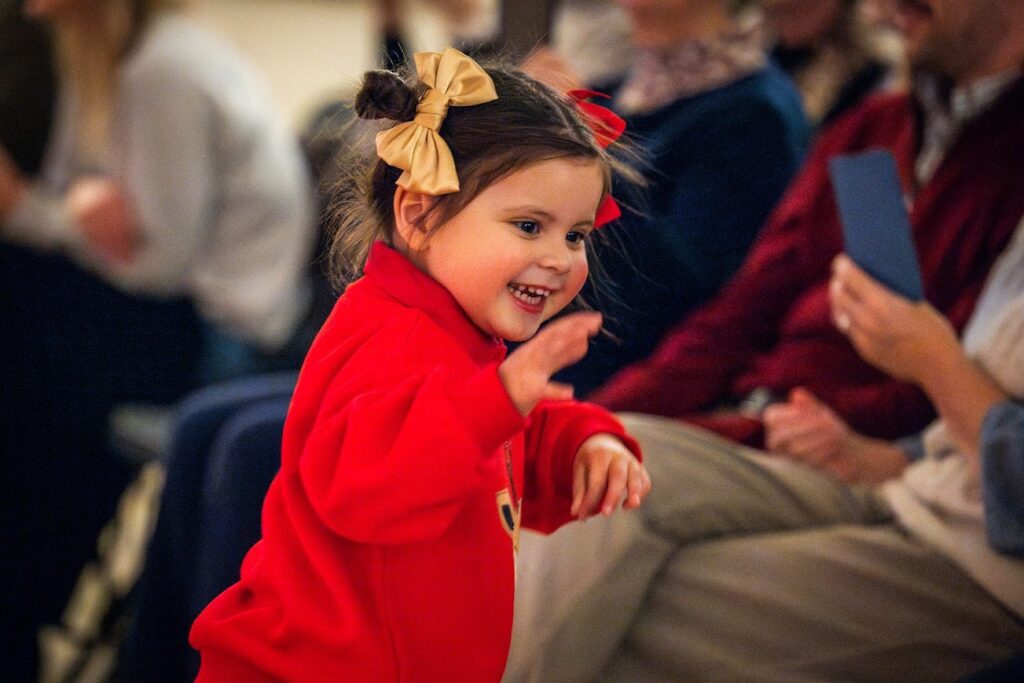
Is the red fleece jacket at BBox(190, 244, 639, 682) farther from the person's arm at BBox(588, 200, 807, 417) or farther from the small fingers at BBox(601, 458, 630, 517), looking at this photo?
the person's arm at BBox(588, 200, 807, 417)

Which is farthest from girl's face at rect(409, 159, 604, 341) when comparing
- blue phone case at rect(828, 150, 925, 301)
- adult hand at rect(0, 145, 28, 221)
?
adult hand at rect(0, 145, 28, 221)

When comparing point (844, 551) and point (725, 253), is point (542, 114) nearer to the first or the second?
point (844, 551)

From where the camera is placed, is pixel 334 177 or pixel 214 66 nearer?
pixel 334 177

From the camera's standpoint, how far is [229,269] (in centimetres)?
172

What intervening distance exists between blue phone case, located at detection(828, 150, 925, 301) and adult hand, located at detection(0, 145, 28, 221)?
1287 millimetres

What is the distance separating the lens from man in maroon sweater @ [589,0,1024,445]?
1.04 metres

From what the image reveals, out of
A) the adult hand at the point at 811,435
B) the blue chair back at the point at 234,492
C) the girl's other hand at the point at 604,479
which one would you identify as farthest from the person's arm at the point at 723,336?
the girl's other hand at the point at 604,479

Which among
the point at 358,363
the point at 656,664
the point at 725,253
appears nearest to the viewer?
the point at 358,363

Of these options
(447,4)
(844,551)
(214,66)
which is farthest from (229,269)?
(844,551)

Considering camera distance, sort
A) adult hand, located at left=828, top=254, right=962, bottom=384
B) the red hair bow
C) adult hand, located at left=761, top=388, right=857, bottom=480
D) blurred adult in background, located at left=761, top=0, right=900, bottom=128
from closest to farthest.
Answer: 1. the red hair bow
2. adult hand, located at left=828, top=254, right=962, bottom=384
3. adult hand, located at left=761, top=388, right=857, bottom=480
4. blurred adult in background, located at left=761, top=0, right=900, bottom=128

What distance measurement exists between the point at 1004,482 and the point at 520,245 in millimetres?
462

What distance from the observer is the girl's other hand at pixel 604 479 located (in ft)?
2.16

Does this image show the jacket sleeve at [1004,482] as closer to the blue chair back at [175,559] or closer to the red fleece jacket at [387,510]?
the red fleece jacket at [387,510]

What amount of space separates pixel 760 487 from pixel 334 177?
473 millimetres
